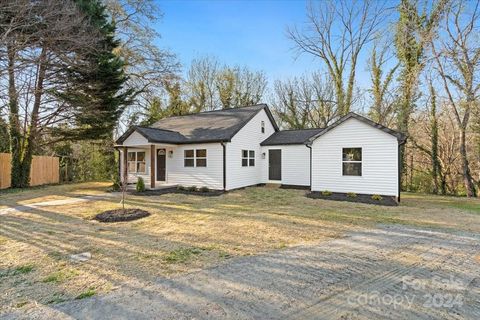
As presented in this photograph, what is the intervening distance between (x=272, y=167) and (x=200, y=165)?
4.41m

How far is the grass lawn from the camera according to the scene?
→ 3656 mm

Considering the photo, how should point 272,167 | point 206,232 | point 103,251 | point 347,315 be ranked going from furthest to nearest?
point 272,167, point 206,232, point 103,251, point 347,315

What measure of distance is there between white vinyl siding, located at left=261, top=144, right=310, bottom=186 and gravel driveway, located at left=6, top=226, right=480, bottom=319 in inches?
382

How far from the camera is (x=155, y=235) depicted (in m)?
5.81

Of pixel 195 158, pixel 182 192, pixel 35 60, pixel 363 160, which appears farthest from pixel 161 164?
pixel 363 160

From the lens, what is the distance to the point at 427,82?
46.8 feet

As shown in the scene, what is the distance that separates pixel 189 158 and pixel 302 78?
1479cm

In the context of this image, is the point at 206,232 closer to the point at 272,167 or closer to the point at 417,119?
the point at 272,167

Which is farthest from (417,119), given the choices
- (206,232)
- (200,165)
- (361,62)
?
(206,232)

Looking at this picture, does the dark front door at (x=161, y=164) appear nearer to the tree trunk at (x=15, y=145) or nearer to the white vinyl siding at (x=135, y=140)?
the white vinyl siding at (x=135, y=140)

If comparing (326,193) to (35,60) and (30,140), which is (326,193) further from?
(30,140)

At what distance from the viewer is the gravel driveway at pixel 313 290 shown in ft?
9.26

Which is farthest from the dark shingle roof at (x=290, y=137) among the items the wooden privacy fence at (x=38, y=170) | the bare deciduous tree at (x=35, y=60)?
the wooden privacy fence at (x=38, y=170)

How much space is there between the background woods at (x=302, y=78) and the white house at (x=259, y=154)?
3.86 metres
